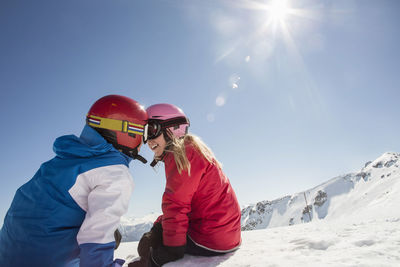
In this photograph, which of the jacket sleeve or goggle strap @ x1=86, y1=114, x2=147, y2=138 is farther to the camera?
goggle strap @ x1=86, y1=114, x2=147, y2=138

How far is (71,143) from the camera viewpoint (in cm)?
Result: 225

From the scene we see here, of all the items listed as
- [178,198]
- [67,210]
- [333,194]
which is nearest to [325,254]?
[178,198]

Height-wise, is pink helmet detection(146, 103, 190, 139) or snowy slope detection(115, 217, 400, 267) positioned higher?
pink helmet detection(146, 103, 190, 139)

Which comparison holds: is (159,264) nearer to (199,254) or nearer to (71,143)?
(199,254)

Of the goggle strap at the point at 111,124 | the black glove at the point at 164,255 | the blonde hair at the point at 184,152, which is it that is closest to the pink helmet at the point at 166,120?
the blonde hair at the point at 184,152

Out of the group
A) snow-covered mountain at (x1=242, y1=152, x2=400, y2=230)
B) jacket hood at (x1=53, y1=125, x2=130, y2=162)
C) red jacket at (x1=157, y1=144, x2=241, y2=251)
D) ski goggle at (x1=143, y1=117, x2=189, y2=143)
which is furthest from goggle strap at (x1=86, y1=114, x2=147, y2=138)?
snow-covered mountain at (x1=242, y1=152, x2=400, y2=230)

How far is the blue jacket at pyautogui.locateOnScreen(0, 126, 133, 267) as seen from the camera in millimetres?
1831

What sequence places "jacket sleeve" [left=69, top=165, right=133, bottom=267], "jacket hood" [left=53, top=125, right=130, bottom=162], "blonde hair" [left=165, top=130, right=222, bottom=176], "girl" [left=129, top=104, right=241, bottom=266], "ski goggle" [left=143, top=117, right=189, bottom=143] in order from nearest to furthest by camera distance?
"jacket sleeve" [left=69, top=165, right=133, bottom=267] → "jacket hood" [left=53, top=125, right=130, bottom=162] → "girl" [left=129, top=104, right=241, bottom=266] → "blonde hair" [left=165, top=130, right=222, bottom=176] → "ski goggle" [left=143, top=117, right=189, bottom=143]

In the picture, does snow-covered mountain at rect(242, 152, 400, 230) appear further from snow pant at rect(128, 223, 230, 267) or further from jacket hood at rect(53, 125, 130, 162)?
jacket hood at rect(53, 125, 130, 162)

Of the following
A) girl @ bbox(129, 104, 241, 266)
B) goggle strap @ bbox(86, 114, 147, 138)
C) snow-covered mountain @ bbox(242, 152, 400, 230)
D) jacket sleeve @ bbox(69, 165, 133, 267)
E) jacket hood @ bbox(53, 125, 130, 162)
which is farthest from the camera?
snow-covered mountain @ bbox(242, 152, 400, 230)

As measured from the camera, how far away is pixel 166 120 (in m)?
4.01

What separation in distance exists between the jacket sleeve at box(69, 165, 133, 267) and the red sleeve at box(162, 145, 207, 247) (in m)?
0.68

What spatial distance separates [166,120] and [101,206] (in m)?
2.31

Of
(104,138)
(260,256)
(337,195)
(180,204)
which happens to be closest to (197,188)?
(180,204)
